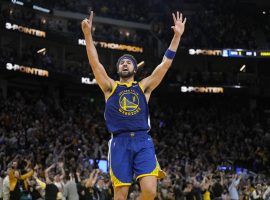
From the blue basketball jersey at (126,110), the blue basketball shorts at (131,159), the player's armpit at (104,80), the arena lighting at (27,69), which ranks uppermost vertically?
the arena lighting at (27,69)

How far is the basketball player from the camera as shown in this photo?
285 inches

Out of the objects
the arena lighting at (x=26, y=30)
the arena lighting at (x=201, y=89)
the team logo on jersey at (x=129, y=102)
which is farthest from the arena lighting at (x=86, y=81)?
the team logo on jersey at (x=129, y=102)

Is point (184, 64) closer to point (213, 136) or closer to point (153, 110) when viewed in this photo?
point (153, 110)

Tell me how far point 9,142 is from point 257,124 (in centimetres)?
2028

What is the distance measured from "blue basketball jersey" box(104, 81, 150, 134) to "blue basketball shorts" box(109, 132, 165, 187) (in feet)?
0.38

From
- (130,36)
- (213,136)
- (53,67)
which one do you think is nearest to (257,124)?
(213,136)

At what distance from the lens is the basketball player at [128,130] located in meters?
7.24

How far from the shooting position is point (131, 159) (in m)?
7.29

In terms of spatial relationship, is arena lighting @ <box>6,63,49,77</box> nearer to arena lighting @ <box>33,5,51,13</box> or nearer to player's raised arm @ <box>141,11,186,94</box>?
arena lighting @ <box>33,5,51,13</box>

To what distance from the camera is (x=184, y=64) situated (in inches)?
1789

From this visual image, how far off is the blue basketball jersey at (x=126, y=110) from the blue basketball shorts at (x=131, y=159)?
12cm

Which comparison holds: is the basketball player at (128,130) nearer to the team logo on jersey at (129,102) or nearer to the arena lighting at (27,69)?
the team logo on jersey at (129,102)

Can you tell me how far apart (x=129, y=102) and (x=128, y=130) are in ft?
1.18

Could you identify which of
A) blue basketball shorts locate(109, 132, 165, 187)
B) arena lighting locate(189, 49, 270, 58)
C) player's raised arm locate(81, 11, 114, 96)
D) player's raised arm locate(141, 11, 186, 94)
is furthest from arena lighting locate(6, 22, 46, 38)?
blue basketball shorts locate(109, 132, 165, 187)
